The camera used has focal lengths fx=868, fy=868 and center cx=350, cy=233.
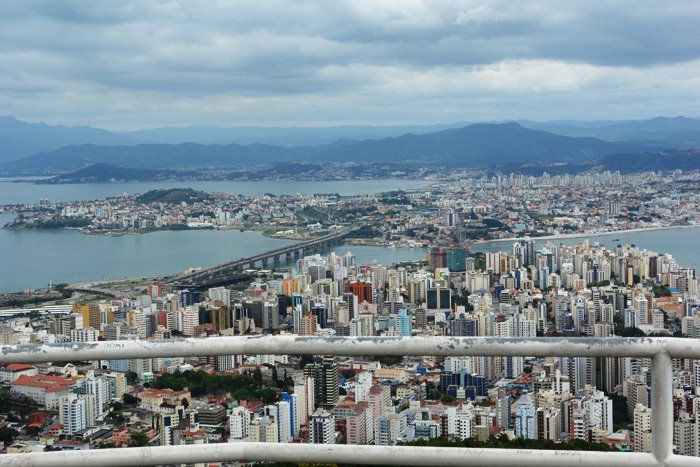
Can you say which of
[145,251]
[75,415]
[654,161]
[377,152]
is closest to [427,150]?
[377,152]

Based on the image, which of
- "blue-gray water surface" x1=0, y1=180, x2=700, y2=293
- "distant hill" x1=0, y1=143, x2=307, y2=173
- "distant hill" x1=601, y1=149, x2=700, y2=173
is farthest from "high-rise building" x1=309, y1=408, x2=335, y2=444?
"distant hill" x1=0, y1=143, x2=307, y2=173

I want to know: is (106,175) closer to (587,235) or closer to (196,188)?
(196,188)

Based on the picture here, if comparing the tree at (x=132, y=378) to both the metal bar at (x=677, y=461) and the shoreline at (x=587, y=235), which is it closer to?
the metal bar at (x=677, y=461)

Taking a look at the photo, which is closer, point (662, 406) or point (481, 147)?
point (662, 406)

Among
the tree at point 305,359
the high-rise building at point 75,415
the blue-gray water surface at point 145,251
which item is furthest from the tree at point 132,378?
the blue-gray water surface at point 145,251

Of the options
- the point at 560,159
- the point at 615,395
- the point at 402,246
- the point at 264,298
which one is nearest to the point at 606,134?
the point at 560,159

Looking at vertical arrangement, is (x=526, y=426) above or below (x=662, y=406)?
below

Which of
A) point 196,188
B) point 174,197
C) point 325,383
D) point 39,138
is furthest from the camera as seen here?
point 39,138
